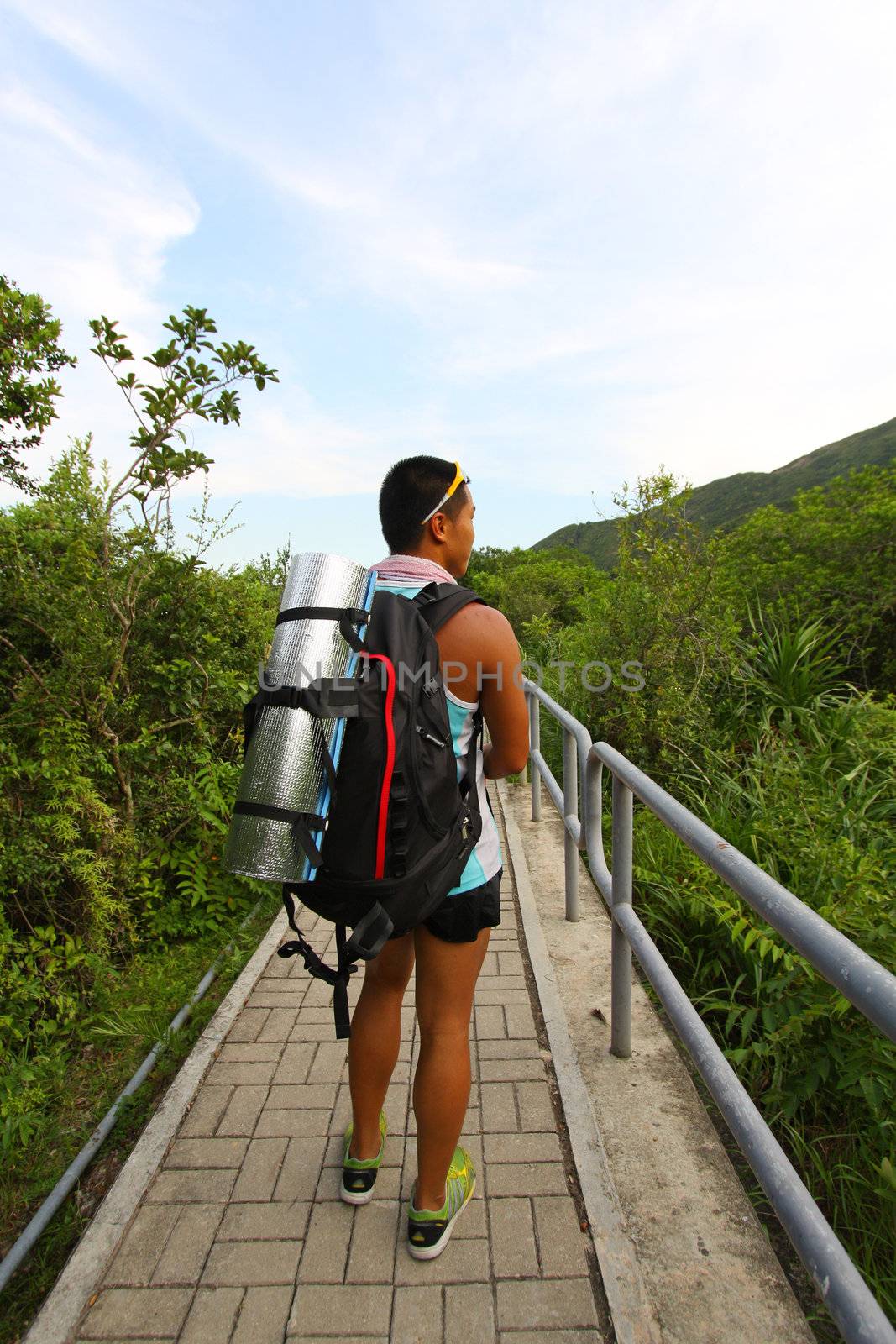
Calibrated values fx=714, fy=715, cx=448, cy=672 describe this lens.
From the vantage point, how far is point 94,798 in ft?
10.0

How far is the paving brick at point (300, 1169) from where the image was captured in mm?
1909

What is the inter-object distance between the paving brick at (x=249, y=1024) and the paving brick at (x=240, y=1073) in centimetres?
14

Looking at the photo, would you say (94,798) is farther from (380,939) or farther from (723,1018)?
(723,1018)

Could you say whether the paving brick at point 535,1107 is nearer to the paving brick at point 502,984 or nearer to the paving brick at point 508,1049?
the paving brick at point 508,1049

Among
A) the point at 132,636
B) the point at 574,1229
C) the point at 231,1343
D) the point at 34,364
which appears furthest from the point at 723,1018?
the point at 34,364

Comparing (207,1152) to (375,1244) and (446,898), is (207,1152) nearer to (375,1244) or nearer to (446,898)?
(375,1244)

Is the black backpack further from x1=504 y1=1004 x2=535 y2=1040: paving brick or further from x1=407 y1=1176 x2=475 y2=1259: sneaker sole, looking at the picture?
x1=504 y1=1004 x2=535 y2=1040: paving brick

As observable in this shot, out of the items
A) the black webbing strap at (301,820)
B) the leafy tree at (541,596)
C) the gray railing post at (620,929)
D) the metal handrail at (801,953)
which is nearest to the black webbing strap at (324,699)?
the black webbing strap at (301,820)

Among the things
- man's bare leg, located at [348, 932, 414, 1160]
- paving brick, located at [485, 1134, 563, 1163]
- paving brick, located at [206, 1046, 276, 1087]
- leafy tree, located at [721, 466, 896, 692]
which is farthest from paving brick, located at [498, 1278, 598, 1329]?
leafy tree, located at [721, 466, 896, 692]

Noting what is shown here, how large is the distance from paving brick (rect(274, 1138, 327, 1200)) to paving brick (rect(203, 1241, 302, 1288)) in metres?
0.15

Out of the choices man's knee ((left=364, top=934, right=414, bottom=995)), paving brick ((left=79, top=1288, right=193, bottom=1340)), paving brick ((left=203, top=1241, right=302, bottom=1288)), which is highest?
man's knee ((left=364, top=934, right=414, bottom=995))

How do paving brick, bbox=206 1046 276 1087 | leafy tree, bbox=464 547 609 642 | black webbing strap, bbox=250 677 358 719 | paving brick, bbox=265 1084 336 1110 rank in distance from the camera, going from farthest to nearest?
1. leafy tree, bbox=464 547 609 642
2. paving brick, bbox=206 1046 276 1087
3. paving brick, bbox=265 1084 336 1110
4. black webbing strap, bbox=250 677 358 719

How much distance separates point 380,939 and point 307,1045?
1.51m

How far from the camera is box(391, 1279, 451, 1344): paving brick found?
152 centimetres
